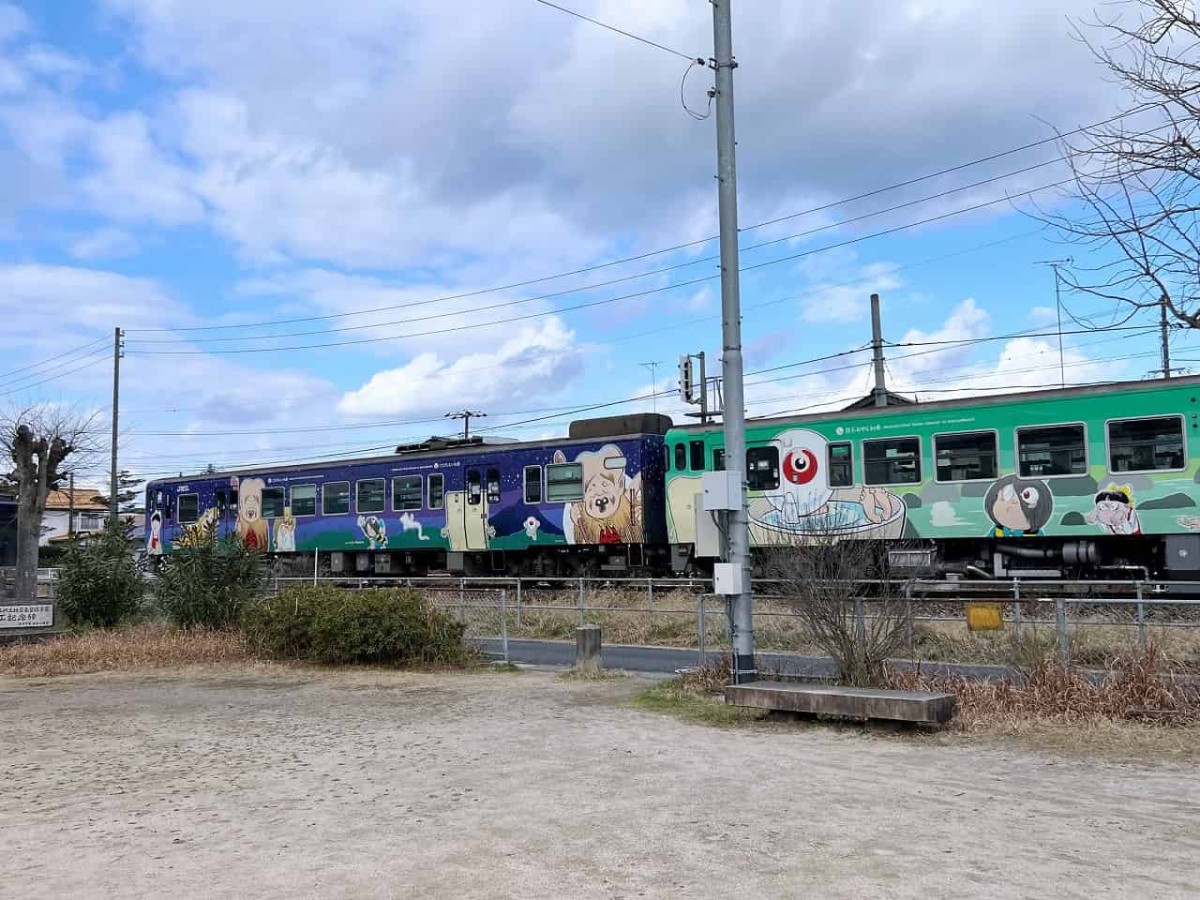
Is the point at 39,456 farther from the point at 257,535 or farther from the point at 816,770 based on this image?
the point at 816,770

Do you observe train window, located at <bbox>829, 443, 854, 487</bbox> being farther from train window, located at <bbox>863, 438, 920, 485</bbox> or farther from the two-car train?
train window, located at <bbox>863, 438, 920, 485</bbox>

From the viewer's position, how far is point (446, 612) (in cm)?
1476

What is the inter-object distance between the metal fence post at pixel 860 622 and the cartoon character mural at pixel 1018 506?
8411 millimetres

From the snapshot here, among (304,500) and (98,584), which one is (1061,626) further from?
(304,500)

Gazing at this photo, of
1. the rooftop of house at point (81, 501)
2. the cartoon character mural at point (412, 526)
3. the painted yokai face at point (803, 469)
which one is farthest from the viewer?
the rooftop of house at point (81, 501)

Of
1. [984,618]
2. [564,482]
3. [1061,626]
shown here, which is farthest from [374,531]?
[1061,626]

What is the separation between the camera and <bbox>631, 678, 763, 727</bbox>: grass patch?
31.9ft

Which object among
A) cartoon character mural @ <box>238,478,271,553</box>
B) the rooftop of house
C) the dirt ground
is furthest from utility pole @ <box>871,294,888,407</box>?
the rooftop of house

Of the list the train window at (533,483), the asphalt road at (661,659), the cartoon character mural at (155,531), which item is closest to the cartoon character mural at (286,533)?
the cartoon character mural at (155,531)

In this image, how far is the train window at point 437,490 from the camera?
85.7 ft

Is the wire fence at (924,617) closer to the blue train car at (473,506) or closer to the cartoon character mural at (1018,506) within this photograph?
the cartoon character mural at (1018,506)

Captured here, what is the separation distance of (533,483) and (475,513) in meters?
1.85

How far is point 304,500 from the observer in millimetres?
29266

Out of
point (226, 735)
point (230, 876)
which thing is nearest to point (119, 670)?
point (226, 735)
